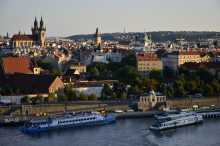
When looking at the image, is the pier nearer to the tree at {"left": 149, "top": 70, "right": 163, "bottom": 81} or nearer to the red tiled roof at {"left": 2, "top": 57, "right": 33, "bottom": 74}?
the tree at {"left": 149, "top": 70, "right": 163, "bottom": 81}

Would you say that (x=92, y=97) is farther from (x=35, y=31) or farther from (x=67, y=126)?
(x=35, y=31)

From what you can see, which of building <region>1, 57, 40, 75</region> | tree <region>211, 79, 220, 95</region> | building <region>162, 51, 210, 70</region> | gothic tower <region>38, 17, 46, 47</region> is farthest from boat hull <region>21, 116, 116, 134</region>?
gothic tower <region>38, 17, 46, 47</region>

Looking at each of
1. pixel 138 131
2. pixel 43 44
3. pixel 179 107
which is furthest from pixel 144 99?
pixel 43 44

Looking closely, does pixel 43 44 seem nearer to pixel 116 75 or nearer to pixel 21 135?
pixel 116 75

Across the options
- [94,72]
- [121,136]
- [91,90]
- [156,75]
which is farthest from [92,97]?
[94,72]

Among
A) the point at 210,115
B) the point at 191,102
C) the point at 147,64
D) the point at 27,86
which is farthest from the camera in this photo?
the point at 147,64

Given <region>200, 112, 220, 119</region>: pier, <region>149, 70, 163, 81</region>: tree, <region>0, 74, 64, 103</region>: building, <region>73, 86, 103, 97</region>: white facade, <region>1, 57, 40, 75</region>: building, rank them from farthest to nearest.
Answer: <region>149, 70, 163, 81</region>: tree
<region>1, 57, 40, 75</region>: building
<region>73, 86, 103, 97</region>: white facade
<region>0, 74, 64, 103</region>: building
<region>200, 112, 220, 119</region>: pier
